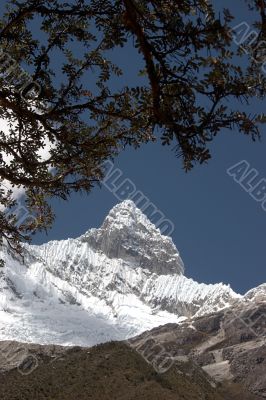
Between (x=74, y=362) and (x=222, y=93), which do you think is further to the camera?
(x=74, y=362)

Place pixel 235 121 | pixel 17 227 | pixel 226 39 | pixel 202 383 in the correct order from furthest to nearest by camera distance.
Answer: pixel 202 383 < pixel 17 227 < pixel 235 121 < pixel 226 39

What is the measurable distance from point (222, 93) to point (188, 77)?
39cm

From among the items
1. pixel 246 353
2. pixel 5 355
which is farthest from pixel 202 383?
pixel 5 355

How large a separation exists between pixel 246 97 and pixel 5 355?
596 ft

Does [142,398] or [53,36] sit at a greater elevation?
[53,36]

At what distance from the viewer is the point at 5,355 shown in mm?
173125

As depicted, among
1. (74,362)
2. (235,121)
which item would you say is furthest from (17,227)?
(74,362)

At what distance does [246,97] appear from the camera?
5500 millimetres

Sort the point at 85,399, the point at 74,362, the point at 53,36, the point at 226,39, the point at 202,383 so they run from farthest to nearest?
the point at 202,383 → the point at 74,362 → the point at 85,399 → the point at 53,36 → the point at 226,39

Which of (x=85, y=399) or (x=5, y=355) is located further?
(x=5, y=355)

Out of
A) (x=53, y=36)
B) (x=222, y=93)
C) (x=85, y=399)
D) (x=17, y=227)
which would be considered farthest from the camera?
(x=85, y=399)

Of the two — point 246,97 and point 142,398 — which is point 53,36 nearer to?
point 246,97

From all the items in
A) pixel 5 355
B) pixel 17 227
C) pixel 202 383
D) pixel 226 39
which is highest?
pixel 226 39

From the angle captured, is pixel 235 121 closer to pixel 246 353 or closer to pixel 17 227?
pixel 17 227
